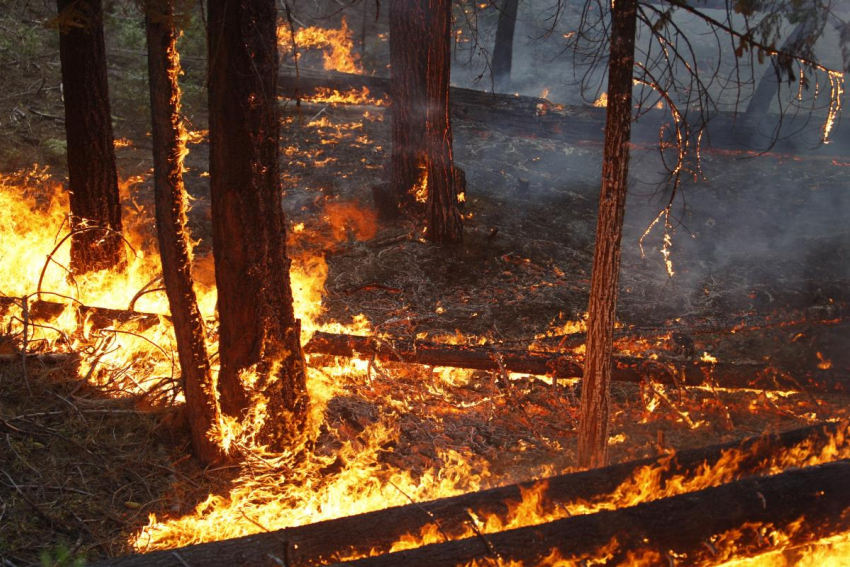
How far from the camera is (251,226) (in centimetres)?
469

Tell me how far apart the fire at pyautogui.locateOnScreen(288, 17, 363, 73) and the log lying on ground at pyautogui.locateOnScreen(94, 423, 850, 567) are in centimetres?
1671

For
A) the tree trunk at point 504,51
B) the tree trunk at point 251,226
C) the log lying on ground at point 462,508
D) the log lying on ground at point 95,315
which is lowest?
the log lying on ground at point 462,508

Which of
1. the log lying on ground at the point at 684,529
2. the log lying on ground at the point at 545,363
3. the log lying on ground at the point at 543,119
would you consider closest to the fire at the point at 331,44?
the log lying on ground at the point at 543,119

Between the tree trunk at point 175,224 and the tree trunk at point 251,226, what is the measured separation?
208 mm

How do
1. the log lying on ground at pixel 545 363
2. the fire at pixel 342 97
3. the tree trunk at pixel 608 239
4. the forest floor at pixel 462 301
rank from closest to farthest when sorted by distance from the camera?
the tree trunk at pixel 608 239, the forest floor at pixel 462 301, the log lying on ground at pixel 545 363, the fire at pixel 342 97

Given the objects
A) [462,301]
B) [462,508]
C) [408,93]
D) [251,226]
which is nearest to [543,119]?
[408,93]

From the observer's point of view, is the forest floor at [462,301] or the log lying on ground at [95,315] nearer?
the forest floor at [462,301]

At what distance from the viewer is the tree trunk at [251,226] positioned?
4.34 meters

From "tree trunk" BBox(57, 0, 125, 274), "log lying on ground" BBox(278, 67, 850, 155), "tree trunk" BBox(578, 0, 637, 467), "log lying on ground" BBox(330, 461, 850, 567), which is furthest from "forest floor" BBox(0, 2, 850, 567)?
"log lying on ground" BBox(330, 461, 850, 567)

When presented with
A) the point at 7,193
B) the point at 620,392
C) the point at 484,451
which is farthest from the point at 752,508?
the point at 7,193

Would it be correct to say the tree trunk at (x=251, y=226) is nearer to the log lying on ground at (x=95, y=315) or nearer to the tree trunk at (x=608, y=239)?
the log lying on ground at (x=95, y=315)

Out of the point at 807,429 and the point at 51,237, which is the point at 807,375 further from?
the point at 51,237

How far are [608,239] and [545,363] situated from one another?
205cm

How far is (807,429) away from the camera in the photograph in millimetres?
4598
